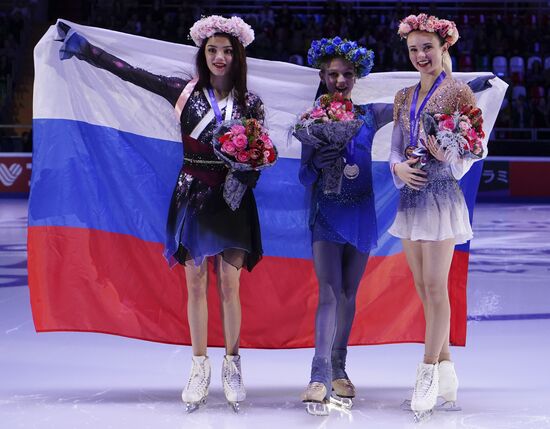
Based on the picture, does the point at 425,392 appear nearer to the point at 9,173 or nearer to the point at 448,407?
the point at 448,407

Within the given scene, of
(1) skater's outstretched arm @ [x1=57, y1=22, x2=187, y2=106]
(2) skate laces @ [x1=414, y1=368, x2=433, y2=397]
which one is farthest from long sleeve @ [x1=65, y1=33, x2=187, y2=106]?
(2) skate laces @ [x1=414, y1=368, x2=433, y2=397]

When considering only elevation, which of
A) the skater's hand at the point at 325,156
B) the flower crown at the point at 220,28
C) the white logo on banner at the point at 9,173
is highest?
the flower crown at the point at 220,28

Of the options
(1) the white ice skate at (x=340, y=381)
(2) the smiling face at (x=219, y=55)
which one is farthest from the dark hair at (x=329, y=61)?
(1) the white ice skate at (x=340, y=381)

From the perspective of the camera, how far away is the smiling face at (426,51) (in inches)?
164

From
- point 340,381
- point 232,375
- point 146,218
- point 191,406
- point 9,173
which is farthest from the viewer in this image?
point 9,173

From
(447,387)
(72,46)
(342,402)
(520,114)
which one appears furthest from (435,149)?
(520,114)

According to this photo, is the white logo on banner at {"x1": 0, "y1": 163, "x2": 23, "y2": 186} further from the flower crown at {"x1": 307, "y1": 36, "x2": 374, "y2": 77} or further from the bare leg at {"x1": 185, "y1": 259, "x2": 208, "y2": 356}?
the flower crown at {"x1": 307, "y1": 36, "x2": 374, "y2": 77}

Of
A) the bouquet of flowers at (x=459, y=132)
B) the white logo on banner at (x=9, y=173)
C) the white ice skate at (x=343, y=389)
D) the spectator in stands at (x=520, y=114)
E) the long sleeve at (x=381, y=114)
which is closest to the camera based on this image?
the bouquet of flowers at (x=459, y=132)

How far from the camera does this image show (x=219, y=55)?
429 centimetres

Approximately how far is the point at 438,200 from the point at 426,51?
62 cm

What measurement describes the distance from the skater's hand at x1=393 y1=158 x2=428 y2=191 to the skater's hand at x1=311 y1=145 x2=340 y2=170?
29cm

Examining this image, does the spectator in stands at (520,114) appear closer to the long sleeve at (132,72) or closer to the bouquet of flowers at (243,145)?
the long sleeve at (132,72)

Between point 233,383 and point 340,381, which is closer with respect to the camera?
point 233,383

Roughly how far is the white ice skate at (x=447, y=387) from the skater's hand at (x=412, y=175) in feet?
2.69
